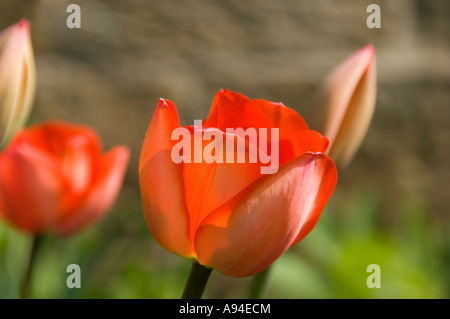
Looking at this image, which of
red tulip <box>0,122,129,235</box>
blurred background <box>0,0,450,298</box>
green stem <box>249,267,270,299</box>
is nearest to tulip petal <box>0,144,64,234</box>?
red tulip <box>0,122,129,235</box>

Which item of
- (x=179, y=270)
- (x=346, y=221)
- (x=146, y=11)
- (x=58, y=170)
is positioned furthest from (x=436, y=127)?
(x=58, y=170)

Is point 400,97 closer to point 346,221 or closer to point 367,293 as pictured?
point 346,221

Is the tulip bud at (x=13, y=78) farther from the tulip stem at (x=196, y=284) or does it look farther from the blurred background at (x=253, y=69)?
the blurred background at (x=253, y=69)

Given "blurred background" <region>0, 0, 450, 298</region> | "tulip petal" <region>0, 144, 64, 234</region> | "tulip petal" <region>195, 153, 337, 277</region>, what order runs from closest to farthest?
1. "tulip petal" <region>195, 153, 337, 277</region>
2. "tulip petal" <region>0, 144, 64, 234</region>
3. "blurred background" <region>0, 0, 450, 298</region>

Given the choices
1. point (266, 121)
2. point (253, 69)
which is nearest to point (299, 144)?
point (266, 121)

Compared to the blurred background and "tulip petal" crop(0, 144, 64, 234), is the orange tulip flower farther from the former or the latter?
the blurred background

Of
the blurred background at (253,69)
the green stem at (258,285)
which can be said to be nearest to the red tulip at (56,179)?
the green stem at (258,285)
